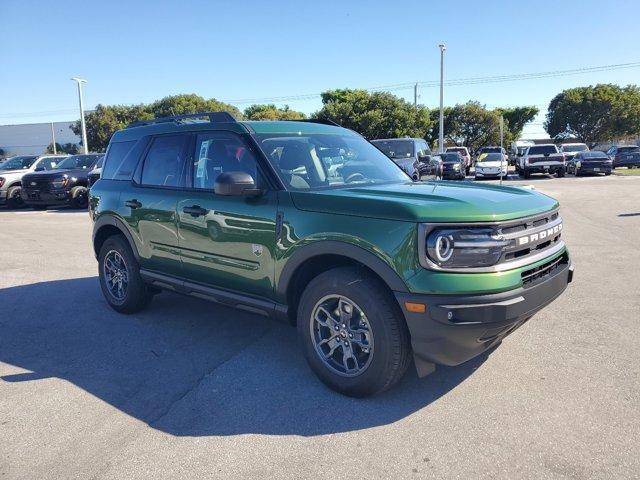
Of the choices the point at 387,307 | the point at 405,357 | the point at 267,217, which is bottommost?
the point at 405,357

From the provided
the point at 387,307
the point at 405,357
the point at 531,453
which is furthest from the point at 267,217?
the point at 531,453

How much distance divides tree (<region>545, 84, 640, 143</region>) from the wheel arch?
63426mm

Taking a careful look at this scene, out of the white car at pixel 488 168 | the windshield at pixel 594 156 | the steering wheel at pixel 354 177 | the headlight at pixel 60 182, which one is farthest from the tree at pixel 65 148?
the steering wheel at pixel 354 177

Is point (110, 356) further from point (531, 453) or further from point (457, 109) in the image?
point (457, 109)

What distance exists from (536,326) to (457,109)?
5860cm

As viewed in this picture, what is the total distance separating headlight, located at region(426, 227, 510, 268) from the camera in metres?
3.08

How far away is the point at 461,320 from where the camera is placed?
302cm

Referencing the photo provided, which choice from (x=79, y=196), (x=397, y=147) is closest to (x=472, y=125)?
(x=397, y=147)

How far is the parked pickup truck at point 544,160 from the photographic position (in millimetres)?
27500

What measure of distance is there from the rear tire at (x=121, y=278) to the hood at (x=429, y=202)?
8.26 feet

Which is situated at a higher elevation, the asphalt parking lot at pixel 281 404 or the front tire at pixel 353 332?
the front tire at pixel 353 332

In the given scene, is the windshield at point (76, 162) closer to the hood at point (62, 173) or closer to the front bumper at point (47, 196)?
the hood at point (62, 173)

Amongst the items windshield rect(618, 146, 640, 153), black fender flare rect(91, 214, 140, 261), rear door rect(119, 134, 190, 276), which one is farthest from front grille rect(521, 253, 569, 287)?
windshield rect(618, 146, 640, 153)

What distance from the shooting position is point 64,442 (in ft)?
10.4
